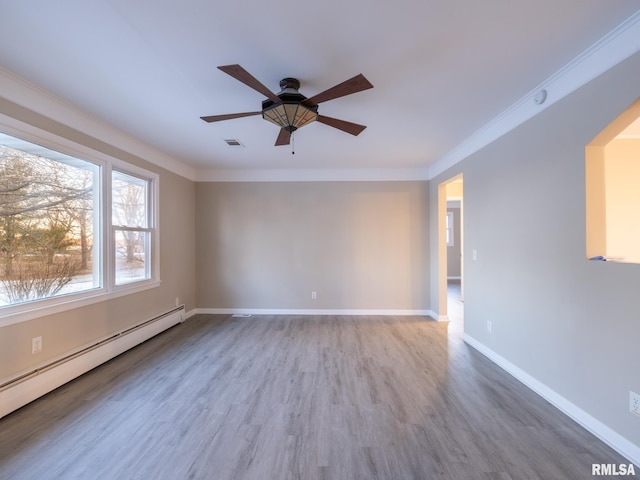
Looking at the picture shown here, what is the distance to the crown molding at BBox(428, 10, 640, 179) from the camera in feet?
5.08

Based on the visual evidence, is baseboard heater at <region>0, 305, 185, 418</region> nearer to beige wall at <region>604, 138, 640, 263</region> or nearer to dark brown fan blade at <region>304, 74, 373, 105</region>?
dark brown fan blade at <region>304, 74, 373, 105</region>

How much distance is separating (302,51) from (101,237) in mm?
2800

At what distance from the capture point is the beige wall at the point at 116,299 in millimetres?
2072

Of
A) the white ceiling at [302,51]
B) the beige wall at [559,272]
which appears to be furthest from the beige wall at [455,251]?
the white ceiling at [302,51]

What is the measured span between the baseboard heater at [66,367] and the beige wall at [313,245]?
57.4 inches

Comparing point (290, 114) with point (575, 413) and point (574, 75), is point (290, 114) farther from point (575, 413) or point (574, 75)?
point (575, 413)

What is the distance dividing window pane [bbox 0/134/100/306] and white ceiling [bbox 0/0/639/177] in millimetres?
613

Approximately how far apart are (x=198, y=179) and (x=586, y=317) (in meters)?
5.23

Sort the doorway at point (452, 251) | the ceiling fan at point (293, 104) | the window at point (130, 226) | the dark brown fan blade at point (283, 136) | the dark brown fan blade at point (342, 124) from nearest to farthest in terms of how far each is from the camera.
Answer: the ceiling fan at point (293, 104) → the dark brown fan blade at point (342, 124) → the dark brown fan blade at point (283, 136) → the window at point (130, 226) → the doorway at point (452, 251)

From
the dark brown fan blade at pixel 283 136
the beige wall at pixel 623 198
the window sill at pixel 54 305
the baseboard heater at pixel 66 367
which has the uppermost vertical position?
the dark brown fan blade at pixel 283 136

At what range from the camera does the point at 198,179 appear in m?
4.68

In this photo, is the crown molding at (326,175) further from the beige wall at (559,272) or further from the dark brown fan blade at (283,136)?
the dark brown fan blade at (283,136)

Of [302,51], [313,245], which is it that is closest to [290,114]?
[302,51]

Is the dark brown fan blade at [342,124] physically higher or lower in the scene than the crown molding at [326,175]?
lower
